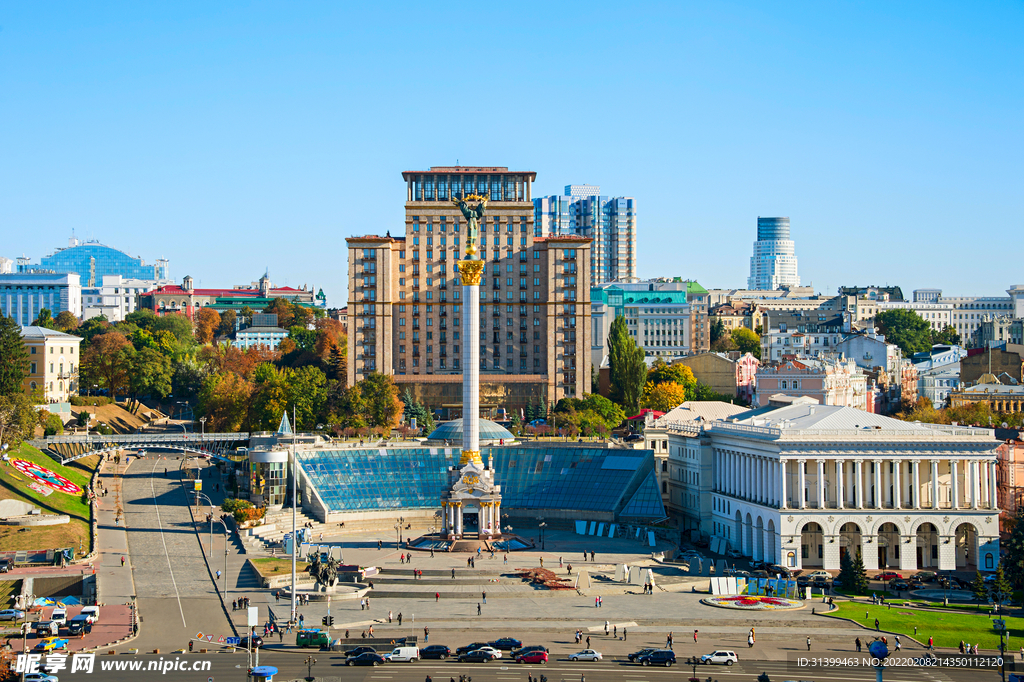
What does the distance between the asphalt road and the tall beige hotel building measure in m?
109

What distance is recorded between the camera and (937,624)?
259 feet

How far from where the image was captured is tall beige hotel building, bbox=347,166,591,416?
17762cm

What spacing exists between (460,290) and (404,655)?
113317 millimetres

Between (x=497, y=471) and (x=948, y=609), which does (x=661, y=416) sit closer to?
(x=497, y=471)

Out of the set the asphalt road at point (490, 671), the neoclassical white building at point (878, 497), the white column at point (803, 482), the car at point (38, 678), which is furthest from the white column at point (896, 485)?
the car at point (38, 678)

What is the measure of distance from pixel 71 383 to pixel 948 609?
129242 millimetres

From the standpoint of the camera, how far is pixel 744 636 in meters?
76.2

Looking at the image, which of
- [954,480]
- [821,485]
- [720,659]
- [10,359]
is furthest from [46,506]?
[954,480]

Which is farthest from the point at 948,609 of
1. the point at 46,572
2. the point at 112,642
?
the point at 46,572

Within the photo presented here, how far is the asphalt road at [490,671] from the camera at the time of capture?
64.9 metres

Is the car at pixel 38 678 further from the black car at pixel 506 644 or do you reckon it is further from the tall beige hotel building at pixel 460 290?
the tall beige hotel building at pixel 460 290

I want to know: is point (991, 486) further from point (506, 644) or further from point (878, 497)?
point (506, 644)

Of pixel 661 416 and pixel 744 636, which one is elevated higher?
pixel 661 416

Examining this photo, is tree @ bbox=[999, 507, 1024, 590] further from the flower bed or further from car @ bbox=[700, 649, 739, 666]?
car @ bbox=[700, 649, 739, 666]
